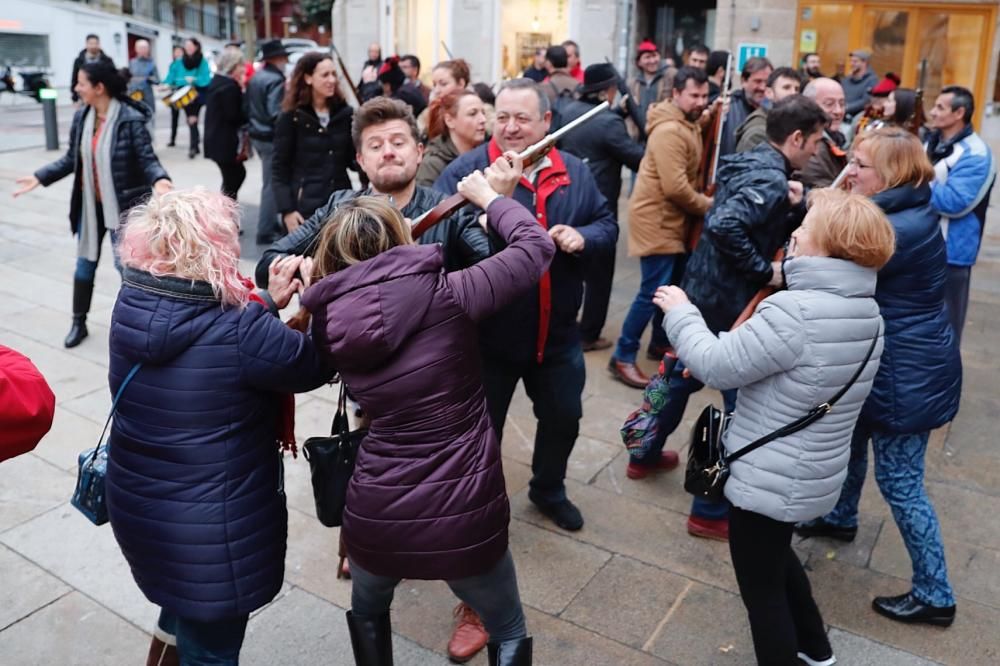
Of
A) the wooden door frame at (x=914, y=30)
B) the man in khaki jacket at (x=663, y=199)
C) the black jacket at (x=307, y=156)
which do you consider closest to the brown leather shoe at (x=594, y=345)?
the man in khaki jacket at (x=663, y=199)

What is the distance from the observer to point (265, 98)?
880 centimetres

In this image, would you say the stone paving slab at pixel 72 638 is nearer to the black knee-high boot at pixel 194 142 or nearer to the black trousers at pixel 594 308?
the black trousers at pixel 594 308

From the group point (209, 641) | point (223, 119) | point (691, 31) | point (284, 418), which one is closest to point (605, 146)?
point (284, 418)

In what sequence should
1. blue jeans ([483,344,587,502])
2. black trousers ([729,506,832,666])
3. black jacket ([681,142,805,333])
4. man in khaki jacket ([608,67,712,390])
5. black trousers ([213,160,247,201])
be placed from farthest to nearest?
black trousers ([213,160,247,201]) < man in khaki jacket ([608,67,712,390]) < black jacket ([681,142,805,333]) < blue jeans ([483,344,587,502]) < black trousers ([729,506,832,666])

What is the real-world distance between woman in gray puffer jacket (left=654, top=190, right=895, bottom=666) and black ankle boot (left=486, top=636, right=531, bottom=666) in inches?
28.6

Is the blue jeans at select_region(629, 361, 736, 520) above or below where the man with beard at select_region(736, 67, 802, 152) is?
Answer: below

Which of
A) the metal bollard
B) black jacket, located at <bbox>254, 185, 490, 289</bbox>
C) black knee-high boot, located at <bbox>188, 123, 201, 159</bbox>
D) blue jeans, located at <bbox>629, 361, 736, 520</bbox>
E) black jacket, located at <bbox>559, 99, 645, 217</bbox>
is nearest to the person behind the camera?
black jacket, located at <bbox>254, 185, 490, 289</bbox>

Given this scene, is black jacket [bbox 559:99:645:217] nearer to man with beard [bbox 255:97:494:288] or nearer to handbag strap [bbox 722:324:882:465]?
man with beard [bbox 255:97:494:288]

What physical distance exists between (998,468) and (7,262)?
787 cm

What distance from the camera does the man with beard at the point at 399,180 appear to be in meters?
3.35

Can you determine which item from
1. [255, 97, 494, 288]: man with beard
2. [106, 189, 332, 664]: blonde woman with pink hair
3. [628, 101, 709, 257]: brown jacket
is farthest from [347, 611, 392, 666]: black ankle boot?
[628, 101, 709, 257]: brown jacket

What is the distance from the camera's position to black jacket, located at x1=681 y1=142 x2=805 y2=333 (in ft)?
13.1

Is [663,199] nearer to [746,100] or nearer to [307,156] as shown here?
[746,100]

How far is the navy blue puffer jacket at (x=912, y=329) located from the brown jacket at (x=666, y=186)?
2.37m
